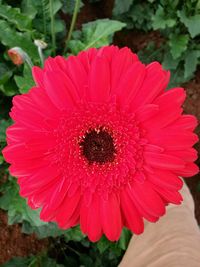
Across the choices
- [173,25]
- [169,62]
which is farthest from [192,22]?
[169,62]

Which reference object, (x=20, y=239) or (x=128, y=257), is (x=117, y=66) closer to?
(x=128, y=257)

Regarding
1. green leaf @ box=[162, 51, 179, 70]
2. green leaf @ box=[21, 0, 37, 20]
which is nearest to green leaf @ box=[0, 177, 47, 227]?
green leaf @ box=[21, 0, 37, 20]

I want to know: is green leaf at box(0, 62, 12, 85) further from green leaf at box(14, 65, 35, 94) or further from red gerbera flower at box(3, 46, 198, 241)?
red gerbera flower at box(3, 46, 198, 241)

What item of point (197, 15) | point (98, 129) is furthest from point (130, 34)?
point (98, 129)

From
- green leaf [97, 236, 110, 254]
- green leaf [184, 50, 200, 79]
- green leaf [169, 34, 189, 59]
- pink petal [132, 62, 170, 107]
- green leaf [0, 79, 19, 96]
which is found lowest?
green leaf [97, 236, 110, 254]

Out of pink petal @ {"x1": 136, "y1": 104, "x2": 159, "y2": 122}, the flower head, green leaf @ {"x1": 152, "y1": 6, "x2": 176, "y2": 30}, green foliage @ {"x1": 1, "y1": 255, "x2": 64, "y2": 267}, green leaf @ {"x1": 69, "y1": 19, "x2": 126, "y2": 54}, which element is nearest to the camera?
pink petal @ {"x1": 136, "y1": 104, "x2": 159, "y2": 122}

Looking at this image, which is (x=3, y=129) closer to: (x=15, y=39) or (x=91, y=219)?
(x=15, y=39)
